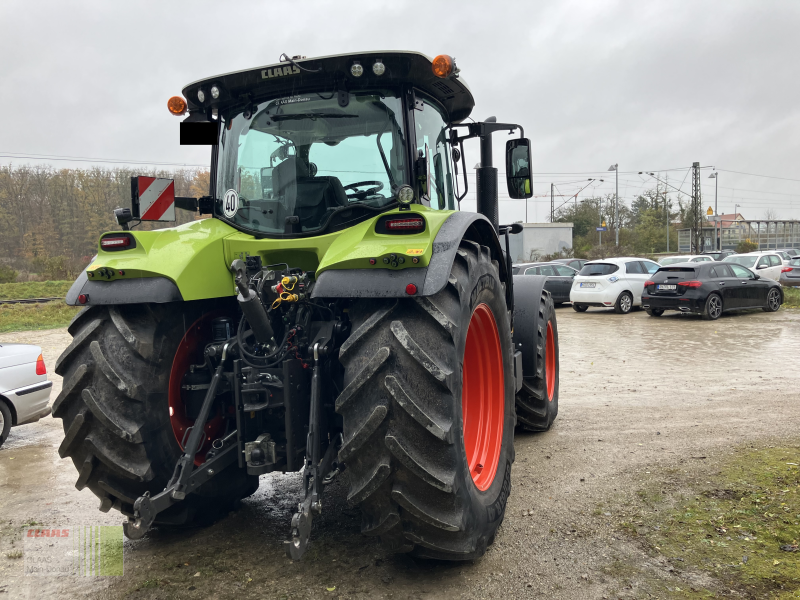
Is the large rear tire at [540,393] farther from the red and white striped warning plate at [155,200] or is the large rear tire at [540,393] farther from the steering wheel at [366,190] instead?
the red and white striped warning plate at [155,200]

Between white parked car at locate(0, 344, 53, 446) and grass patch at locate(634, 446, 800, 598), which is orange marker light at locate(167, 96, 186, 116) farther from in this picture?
white parked car at locate(0, 344, 53, 446)

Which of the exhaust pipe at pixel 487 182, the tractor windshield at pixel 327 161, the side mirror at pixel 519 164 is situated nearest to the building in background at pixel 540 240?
the exhaust pipe at pixel 487 182

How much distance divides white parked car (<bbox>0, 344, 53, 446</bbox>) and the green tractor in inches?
145

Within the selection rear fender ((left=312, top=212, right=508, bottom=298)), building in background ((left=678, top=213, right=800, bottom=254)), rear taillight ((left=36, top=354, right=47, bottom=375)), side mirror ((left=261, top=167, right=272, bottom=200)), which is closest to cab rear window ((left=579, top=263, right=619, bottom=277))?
rear taillight ((left=36, top=354, right=47, bottom=375))

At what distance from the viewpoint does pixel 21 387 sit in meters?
6.76

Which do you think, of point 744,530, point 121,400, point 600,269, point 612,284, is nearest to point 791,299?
point 612,284

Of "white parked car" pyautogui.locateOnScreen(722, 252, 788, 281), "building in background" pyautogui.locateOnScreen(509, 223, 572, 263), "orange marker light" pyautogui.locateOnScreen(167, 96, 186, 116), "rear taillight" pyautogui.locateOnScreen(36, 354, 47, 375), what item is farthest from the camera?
"building in background" pyautogui.locateOnScreen(509, 223, 572, 263)

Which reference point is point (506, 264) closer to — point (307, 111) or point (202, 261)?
point (307, 111)

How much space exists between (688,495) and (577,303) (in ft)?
49.4

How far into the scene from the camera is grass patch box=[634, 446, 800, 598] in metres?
3.19

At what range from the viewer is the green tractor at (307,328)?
2.89 meters

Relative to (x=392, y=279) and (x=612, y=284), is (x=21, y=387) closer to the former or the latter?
(x=392, y=279)

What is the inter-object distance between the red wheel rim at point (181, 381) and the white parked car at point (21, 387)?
4062mm

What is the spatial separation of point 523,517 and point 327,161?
8.31ft
